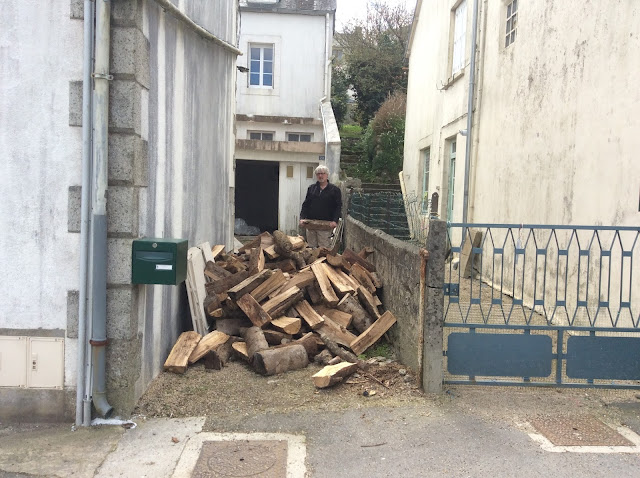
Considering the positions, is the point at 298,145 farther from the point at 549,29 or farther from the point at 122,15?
the point at 122,15

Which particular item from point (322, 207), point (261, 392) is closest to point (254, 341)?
point (261, 392)

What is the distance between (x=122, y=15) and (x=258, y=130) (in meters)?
15.3

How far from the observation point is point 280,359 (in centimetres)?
531

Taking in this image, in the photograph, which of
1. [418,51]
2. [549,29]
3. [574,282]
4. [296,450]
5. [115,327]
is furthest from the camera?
[418,51]

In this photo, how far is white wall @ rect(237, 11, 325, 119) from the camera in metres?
19.2

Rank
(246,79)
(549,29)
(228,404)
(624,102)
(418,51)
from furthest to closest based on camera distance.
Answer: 1. (246,79)
2. (418,51)
3. (549,29)
4. (624,102)
5. (228,404)

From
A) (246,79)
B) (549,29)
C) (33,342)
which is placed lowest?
(33,342)

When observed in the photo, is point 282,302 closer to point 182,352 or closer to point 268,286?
point 268,286

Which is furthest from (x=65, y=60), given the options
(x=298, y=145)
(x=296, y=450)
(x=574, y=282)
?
(x=298, y=145)

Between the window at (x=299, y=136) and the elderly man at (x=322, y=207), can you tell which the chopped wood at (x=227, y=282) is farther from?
the window at (x=299, y=136)

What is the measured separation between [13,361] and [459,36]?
10.8 metres

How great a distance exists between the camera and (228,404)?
465 cm

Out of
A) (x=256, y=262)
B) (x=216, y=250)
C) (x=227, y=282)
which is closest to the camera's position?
(x=227, y=282)

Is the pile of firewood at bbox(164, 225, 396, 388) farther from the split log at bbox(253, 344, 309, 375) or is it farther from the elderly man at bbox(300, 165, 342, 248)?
the elderly man at bbox(300, 165, 342, 248)
